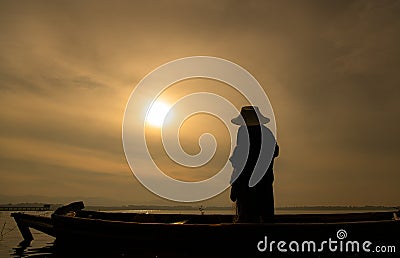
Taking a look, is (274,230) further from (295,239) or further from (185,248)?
(185,248)

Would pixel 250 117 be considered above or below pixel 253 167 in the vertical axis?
above

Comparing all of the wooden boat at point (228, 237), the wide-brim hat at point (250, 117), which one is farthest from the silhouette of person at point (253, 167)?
the wooden boat at point (228, 237)

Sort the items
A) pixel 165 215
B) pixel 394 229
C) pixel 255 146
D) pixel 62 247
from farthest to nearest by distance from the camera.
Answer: pixel 165 215, pixel 62 247, pixel 255 146, pixel 394 229

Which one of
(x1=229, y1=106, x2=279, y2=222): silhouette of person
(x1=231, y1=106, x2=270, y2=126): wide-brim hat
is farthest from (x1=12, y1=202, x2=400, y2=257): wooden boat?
(x1=231, y1=106, x2=270, y2=126): wide-brim hat

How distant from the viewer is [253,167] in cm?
1266

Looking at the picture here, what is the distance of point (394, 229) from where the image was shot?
1041 cm

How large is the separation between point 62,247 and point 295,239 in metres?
8.61

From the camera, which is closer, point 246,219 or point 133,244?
point 133,244

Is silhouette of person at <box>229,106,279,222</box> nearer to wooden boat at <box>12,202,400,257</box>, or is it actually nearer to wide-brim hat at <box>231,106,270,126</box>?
wide-brim hat at <box>231,106,270,126</box>

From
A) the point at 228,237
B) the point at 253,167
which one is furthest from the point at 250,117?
the point at 228,237

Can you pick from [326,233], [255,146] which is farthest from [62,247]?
[326,233]

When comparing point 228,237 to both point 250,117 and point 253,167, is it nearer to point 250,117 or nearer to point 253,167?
point 253,167

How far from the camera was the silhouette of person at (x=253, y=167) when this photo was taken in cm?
1254

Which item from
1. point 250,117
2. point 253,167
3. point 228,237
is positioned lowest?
point 228,237
